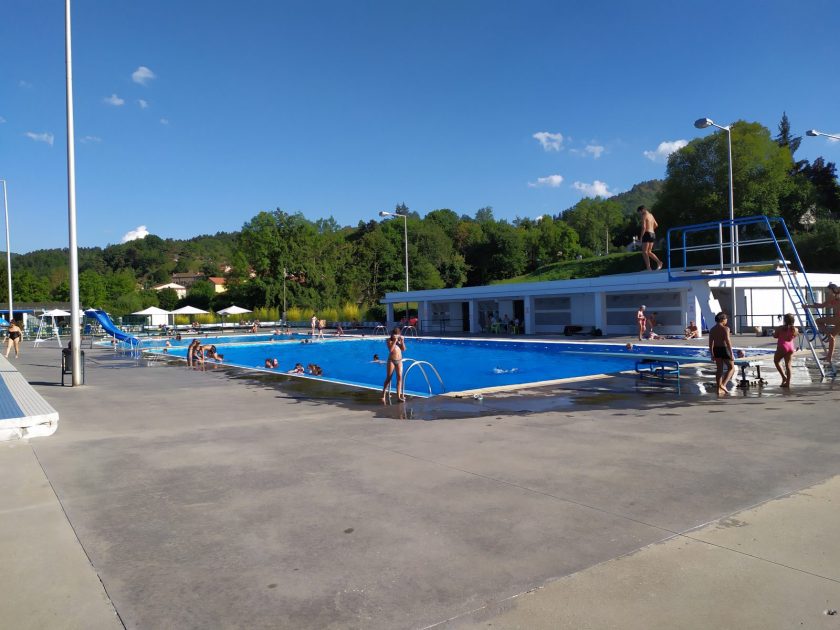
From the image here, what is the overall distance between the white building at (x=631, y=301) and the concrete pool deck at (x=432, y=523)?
2048 centimetres

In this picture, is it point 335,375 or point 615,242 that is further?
point 615,242

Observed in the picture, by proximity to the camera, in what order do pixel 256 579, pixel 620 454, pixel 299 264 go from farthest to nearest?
pixel 299 264 → pixel 620 454 → pixel 256 579

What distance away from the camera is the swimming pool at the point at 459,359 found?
61.6 feet

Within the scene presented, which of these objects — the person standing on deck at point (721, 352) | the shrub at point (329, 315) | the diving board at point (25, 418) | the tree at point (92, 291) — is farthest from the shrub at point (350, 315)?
the person standing on deck at point (721, 352)

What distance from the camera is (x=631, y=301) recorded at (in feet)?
106

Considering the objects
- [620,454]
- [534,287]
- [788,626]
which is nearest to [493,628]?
[788,626]

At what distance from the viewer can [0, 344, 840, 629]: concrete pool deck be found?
375 cm

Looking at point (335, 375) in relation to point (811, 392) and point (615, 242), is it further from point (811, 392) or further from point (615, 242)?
point (615, 242)

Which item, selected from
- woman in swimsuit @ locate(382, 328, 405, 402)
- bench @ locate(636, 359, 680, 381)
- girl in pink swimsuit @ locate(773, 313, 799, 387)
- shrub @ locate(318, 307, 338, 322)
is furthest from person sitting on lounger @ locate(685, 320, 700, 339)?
shrub @ locate(318, 307, 338, 322)

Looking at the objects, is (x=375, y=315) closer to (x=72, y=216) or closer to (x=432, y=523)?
(x=72, y=216)

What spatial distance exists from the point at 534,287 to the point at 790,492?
29.8 m

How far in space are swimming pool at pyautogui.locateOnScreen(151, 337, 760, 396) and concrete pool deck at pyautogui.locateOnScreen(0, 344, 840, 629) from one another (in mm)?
5635

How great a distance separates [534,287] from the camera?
3522 centimetres

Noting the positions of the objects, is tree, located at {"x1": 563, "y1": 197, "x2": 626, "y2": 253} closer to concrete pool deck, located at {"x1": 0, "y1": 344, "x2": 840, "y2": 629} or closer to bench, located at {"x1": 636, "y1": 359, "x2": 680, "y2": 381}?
bench, located at {"x1": 636, "y1": 359, "x2": 680, "y2": 381}
